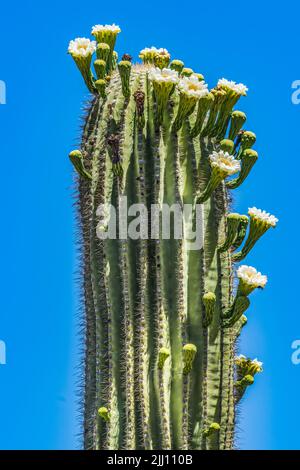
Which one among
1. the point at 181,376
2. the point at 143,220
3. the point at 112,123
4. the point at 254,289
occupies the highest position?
the point at 112,123

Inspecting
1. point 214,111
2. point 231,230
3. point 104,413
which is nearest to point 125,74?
point 214,111

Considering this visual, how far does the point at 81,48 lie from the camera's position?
11.1 meters

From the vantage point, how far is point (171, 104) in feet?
35.4

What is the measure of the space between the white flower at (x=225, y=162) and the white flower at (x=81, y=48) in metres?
1.69

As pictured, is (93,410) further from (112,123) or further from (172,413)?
(112,123)

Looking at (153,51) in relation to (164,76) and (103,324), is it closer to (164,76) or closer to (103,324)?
(164,76)

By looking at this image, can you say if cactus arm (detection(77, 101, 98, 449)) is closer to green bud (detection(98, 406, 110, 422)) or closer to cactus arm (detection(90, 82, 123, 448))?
cactus arm (detection(90, 82, 123, 448))

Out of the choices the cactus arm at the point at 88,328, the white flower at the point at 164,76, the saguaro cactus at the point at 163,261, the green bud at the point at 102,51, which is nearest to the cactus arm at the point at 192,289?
the saguaro cactus at the point at 163,261

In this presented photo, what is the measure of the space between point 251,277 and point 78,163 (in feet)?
6.44

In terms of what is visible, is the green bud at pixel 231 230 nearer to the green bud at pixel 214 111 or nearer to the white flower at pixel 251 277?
the white flower at pixel 251 277

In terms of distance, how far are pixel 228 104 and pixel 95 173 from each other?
147cm

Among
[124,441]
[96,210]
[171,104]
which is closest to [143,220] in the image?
[96,210]

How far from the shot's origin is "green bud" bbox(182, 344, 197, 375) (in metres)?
9.81

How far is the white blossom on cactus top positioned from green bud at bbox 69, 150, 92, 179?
115 centimetres
